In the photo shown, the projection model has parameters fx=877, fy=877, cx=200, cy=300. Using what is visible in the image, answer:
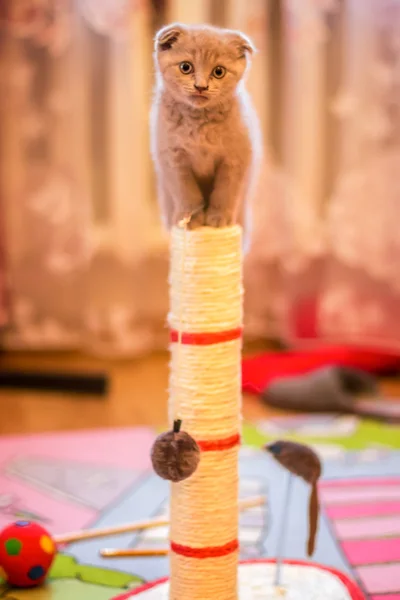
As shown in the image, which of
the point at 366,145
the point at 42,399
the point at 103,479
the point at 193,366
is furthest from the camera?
the point at 366,145

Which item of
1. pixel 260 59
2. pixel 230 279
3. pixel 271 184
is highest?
pixel 260 59

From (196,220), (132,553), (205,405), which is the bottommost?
(132,553)

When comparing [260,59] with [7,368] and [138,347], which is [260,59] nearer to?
[138,347]

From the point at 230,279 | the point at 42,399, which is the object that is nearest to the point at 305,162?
the point at 42,399

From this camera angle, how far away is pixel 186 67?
95cm

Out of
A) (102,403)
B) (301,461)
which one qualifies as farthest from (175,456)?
(102,403)

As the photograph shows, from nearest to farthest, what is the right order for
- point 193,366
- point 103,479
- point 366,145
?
point 193,366 → point 103,479 → point 366,145

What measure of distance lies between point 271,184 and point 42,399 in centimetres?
74

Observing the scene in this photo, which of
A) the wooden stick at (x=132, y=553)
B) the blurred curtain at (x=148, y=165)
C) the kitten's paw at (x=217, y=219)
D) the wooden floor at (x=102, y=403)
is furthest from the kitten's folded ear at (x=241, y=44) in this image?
the blurred curtain at (x=148, y=165)

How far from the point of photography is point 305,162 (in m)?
2.11

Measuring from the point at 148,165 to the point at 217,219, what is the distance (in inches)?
48.5

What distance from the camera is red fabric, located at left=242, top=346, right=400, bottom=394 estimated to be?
1994mm

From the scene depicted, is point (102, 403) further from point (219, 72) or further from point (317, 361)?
point (219, 72)

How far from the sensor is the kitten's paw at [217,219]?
1001 mm
